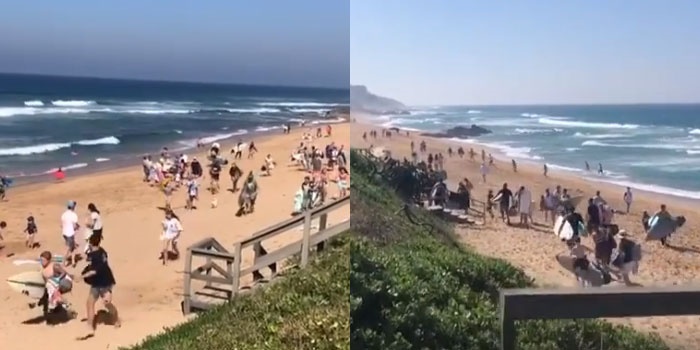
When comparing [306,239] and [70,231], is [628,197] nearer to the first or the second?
[306,239]

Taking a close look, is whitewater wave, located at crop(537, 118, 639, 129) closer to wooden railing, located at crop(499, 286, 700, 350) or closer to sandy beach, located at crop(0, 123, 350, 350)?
wooden railing, located at crop(499, 286, 700, 350)

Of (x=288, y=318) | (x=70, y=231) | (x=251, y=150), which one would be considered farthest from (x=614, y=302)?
(x=251, y=150)

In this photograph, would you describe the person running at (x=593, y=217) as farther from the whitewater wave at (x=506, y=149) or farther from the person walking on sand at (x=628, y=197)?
the whitewater wave at (x=506, y=149)

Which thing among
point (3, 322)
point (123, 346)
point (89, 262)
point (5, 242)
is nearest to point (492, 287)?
point (123, 346)

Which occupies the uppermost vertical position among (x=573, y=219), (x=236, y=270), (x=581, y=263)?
(x=573, y=219)

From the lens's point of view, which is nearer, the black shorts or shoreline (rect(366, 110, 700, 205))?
shoreline (rect(366, 110, 700, 205))

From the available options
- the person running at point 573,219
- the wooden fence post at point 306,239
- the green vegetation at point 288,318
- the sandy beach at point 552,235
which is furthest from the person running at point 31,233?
the person running at point 573,219

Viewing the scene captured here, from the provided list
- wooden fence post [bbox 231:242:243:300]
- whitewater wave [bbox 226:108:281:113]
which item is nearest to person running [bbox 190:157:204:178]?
wooden fence post [bbox 231:242:243:300]

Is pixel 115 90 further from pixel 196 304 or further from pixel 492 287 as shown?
pixel 492 287
